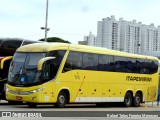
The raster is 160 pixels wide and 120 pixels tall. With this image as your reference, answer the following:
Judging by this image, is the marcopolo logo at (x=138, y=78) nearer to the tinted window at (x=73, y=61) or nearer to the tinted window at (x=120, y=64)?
the tinted window at (x=120, y=64)

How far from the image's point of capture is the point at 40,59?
70.4 feet

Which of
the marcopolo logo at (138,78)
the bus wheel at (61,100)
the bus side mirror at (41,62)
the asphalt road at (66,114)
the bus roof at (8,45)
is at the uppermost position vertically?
the bus roof at (8,45)

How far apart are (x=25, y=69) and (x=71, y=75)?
2590mm

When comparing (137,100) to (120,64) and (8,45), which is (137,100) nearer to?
(120,64)

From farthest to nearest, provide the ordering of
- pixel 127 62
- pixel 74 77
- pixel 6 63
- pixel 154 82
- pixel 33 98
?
pixel 154 82 < pixel 127 62 < pixel 6 63 < pixel 74 77 < pixel 33 98

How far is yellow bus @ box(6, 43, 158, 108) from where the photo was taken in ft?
70.0

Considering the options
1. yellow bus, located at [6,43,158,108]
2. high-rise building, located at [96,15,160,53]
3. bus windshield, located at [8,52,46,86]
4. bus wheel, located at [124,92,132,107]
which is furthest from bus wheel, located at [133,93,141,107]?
high-rise building, located at [96,15,160,53]

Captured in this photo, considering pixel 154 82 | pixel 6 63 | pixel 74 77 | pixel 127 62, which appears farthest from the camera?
pixel 154 82

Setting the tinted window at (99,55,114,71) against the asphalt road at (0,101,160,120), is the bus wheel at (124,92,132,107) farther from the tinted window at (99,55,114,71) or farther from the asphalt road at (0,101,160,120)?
the asphalt road at (0,101,160,120)

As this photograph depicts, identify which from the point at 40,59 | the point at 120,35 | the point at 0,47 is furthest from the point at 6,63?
the point at 120,35

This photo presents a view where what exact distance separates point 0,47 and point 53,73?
5.52m

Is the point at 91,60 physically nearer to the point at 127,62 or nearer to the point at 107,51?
the point at 107,51

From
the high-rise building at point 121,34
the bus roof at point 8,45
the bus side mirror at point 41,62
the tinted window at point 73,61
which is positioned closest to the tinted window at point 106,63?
the tinted window at point 73,61

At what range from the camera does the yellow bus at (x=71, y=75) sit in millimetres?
21328
